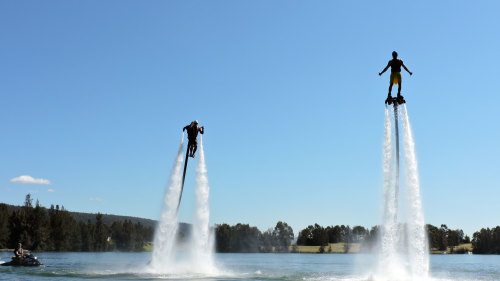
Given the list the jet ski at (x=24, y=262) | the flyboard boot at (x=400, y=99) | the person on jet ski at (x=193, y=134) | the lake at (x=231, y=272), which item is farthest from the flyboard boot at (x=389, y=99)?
the jet ski at (x=24, y=262)

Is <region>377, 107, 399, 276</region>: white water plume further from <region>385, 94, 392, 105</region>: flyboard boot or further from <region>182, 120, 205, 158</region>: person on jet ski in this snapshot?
<region>182, 120, 205, 158</region>: person on jet ski

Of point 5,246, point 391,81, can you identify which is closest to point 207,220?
point 391,81

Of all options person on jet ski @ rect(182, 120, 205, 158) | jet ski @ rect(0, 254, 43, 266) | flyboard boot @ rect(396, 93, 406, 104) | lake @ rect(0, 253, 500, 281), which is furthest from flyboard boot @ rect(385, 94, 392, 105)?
jet ski @ rect(0, 254, 43, 266)

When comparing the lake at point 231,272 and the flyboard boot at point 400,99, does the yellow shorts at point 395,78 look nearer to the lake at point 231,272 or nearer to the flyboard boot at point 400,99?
the flyboard boot at point 400,99

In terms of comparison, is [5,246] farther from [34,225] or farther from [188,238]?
[188,238]

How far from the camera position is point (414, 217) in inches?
1414

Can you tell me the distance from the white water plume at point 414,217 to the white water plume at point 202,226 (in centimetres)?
1980

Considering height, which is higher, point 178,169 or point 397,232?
point 178,169

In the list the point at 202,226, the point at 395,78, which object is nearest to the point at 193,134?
the point at 202,226

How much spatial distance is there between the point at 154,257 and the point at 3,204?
491ft

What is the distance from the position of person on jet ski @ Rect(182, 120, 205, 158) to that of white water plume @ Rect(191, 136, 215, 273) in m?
2.34

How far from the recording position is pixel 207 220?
4941 cm

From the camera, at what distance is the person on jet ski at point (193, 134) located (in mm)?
46938

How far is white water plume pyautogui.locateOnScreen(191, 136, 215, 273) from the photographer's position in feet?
160
